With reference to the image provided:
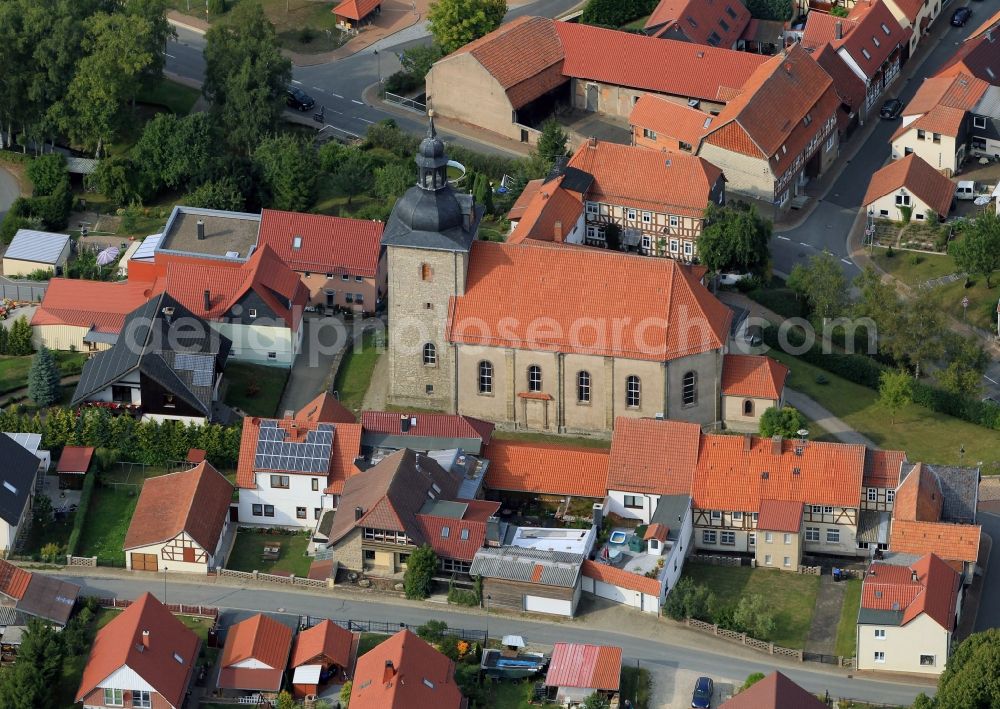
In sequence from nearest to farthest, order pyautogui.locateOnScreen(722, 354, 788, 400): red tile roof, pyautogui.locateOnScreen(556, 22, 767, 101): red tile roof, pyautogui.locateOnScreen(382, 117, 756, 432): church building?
pyautogui.locateOnScreen(382, 117, 756, 432): church building < pyautogui.locateOnScreen(722, 354, 788, 400): red tile roof < pyautogui.locateOnScreen(556, 22, 767, 101): red tile roof

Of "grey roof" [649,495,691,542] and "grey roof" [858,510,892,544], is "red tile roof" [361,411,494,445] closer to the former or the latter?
"grey roof" [649,495,691,542]

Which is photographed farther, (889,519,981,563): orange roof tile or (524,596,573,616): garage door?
(889,519,981,563): orange roof tile

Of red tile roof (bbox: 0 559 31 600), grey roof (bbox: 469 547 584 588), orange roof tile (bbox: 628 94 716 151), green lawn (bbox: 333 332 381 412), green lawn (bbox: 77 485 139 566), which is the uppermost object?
orange roof tile (bbox: 628 94 716 151)

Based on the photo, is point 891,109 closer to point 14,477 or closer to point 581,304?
point 581,304

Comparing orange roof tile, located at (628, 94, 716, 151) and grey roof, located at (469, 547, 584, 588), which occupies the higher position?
orange roof tile, located at (628, 94, 716, 151)

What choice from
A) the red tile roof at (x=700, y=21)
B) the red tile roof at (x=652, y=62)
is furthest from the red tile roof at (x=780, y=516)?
the red tile roof at (x=700, y=21)

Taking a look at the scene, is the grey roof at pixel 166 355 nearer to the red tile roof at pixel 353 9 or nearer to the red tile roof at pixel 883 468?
the red tile roof at pixel 883 468

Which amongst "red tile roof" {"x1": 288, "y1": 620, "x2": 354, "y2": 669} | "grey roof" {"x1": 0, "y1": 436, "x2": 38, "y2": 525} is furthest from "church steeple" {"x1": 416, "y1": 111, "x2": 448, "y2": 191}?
"red tile roof" {"x1": 288, "y1": 620, "x2": 354, "y2": 669}

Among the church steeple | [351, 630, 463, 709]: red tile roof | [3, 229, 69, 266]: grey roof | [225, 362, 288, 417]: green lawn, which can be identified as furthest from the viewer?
[3, 229, 69, 266]: grey roof

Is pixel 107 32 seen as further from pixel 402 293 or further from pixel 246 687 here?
pixel 246 687
